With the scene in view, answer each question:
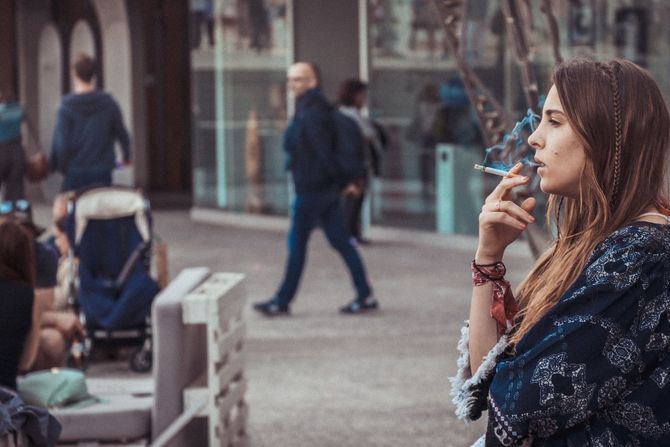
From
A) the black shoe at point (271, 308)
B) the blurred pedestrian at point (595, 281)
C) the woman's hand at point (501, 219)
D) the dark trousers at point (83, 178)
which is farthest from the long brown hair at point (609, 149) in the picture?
the dark trousers at point (83, 178)

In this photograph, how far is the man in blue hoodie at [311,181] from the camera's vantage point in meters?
9.89

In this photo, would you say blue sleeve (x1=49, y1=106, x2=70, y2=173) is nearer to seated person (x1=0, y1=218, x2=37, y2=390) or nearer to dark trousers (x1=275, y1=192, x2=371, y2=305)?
dark trousers (x1=275, y1=192, x2=371, y2=305)

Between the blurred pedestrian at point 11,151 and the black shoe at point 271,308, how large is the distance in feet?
13.3

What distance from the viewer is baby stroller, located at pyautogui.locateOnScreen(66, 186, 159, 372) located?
8.27 m

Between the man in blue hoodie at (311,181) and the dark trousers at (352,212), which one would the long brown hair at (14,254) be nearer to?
the man in blue hoodie at (311,181)

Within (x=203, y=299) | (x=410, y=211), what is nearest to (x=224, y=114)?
(x=410, y=211)

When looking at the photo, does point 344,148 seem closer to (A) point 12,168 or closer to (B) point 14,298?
(A) point 12,168

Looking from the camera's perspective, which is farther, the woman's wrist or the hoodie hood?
the hoodie hood

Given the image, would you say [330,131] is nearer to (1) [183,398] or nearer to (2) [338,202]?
(2) [338,202]

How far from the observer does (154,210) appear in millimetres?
19688

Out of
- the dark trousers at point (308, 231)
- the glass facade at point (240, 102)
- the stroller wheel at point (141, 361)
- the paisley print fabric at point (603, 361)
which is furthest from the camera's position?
the glass facade at point (240, 102)

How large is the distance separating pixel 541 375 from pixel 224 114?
15.2 m

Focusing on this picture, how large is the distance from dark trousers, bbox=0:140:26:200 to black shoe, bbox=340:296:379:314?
442 centimetres

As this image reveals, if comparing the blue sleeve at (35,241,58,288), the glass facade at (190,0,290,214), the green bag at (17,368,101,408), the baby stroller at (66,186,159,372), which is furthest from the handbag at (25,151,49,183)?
the glass facade at (190,0,290,214)
